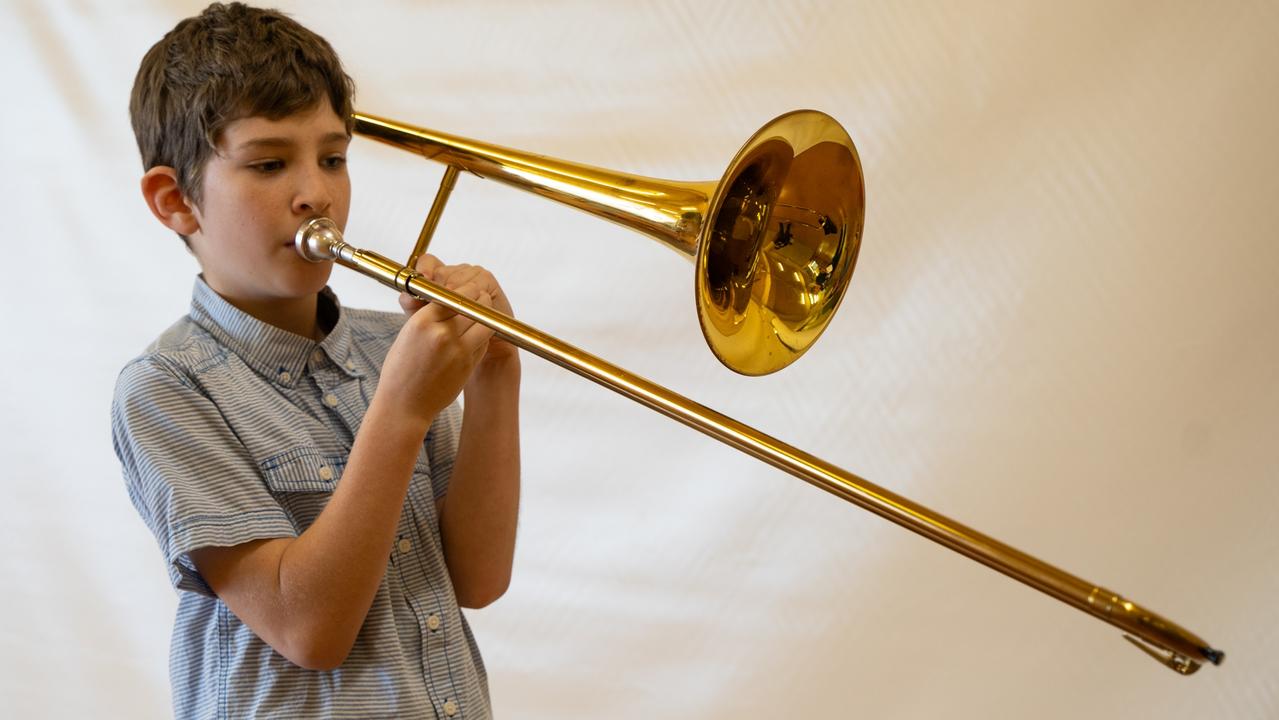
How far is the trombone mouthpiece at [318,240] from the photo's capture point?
806mm

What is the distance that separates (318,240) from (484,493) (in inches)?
8.8

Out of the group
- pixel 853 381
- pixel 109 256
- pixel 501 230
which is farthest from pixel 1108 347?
pixel 109 256

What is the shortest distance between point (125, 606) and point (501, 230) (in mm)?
707

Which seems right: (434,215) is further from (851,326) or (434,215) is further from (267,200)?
(851,326)

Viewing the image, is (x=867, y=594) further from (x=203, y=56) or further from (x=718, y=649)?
(x=203, y=56)

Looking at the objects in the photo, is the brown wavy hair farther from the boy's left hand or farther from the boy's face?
the boy's left hand

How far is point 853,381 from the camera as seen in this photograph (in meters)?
1.38

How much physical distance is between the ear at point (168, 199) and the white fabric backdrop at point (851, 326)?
0.56m

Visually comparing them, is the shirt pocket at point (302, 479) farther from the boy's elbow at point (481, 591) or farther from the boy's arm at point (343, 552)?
the boy's elbow at point (481, 591)

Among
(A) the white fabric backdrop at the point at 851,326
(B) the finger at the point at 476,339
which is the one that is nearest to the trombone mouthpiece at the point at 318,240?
(B) the finger at the point at 476,339

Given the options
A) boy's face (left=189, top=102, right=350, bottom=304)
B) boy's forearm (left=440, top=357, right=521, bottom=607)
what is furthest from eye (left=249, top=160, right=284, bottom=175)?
boy's forearm (left=440, top=357, right=521, bottom=607)

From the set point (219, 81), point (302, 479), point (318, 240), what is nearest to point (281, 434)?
point (302, 479)

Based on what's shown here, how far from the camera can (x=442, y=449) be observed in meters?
0.95

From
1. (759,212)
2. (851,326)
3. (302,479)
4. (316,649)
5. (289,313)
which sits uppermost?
(851,326)
